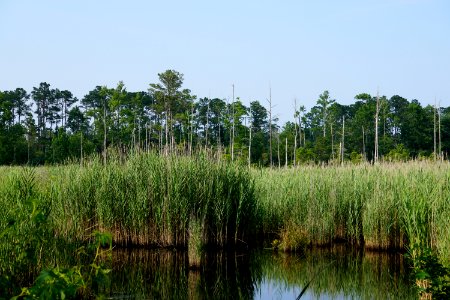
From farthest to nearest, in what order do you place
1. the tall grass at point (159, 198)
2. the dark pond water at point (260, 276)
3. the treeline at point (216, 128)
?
the treeline at point (216, 128)
the tall grass at point (159, 198)
the dark pond water at point (260, 276)

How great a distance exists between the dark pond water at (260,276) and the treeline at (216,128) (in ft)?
46.3

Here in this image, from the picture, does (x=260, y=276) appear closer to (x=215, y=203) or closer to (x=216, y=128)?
(x=215, y=203)

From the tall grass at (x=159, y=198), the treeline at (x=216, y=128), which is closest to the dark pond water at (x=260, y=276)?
the tall grass at (x=159, y=198)

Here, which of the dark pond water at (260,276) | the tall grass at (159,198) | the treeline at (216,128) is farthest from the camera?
the treeline at (216,128)

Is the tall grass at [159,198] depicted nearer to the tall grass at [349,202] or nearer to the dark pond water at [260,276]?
the dark pond water at [260,276]

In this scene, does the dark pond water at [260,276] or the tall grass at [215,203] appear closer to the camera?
the dark pond water at [260,276]

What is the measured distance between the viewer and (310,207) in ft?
33.8

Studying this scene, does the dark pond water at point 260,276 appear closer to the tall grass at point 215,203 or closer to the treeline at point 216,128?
the tall grass at point 215,203

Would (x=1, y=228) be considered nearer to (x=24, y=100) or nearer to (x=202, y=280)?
(x=202, y=280)

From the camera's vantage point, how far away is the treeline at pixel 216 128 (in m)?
33.4

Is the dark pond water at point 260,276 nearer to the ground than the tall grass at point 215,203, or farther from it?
nearer to the ground

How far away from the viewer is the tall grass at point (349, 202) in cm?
976

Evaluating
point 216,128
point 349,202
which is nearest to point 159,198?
point 349,202

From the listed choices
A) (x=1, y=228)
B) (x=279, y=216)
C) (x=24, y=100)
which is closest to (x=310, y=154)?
(x=279, y=216)
